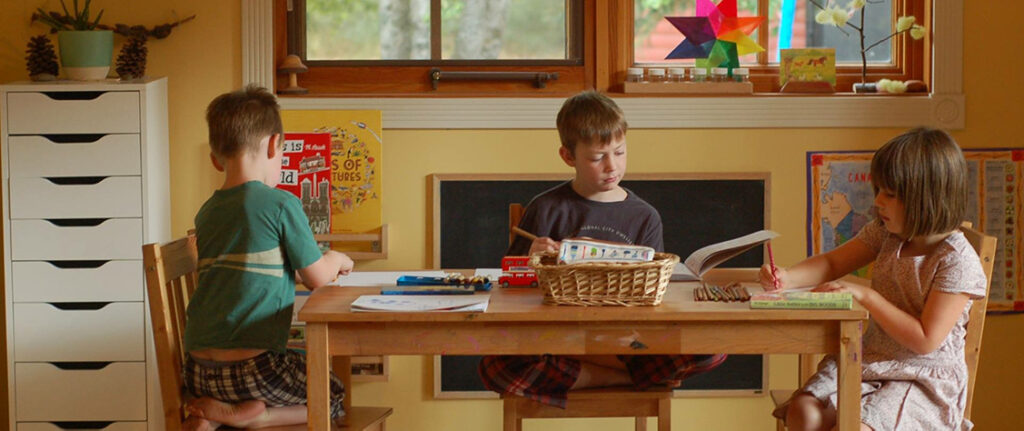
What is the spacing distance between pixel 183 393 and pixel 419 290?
1.65ft

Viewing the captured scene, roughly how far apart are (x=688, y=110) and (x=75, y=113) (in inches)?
64.8

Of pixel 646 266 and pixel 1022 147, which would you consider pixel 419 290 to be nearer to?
pixel 646 266

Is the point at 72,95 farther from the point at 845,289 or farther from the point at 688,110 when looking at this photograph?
the point at 845,289

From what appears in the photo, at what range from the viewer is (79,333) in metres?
3.11

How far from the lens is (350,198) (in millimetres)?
3285

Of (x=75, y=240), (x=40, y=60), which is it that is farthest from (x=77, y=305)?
(x=40, y=60)

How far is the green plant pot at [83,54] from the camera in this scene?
307cm

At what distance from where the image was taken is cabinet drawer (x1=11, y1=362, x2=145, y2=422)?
3.11m

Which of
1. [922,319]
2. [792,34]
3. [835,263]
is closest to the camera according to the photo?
[922,319]

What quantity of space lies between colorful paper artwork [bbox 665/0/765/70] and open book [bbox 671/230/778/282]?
111cm

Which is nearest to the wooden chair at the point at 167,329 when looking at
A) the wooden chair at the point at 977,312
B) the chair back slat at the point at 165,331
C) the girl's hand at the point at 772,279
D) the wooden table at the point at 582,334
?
the chair back slat at the point at 165,331

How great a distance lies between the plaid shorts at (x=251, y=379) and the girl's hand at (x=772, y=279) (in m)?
0.89

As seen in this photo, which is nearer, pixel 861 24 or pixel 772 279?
pixel 772 279

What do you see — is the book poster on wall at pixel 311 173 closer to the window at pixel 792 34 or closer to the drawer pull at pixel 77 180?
the drawer pull at pixel 77 180
